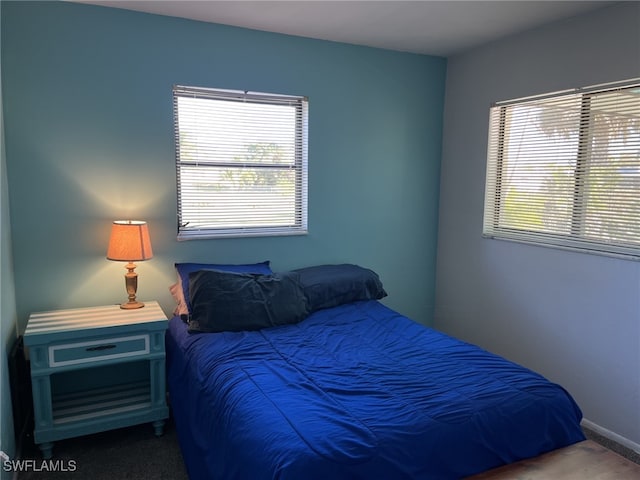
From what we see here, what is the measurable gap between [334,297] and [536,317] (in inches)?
54.0

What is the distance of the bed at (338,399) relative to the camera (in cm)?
151

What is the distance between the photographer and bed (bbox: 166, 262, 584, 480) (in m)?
1.51

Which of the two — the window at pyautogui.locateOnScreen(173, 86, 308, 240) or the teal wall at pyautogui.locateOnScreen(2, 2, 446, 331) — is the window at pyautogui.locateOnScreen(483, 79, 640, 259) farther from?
the window at pyautogui.locateOnScreen(173, 86, 308, 240)

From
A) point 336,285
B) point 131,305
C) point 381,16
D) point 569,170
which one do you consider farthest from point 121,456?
point 569,170

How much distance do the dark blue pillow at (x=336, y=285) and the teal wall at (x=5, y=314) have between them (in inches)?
63.2

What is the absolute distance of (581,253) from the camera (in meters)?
2.73

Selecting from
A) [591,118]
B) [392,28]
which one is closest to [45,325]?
[392,28]

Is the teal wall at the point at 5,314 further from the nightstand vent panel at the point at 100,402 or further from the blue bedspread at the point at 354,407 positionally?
the blue bedspread at the point at 354,407

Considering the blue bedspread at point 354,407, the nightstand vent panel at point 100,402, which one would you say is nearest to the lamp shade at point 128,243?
the blue bedspread at point 354,407

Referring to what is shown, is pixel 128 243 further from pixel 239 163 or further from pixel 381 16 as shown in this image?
pixel 381 16

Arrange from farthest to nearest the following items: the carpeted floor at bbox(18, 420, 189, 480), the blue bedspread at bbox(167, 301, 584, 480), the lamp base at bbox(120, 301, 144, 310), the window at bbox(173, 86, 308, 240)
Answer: the window at bbox(173, 86, 308, 240), the lamp base at bbox(120, 301, 144, 310), the carpeted floor at bbox(18, 420, 189, 480), the blue bedspread at bbox(167, 301, 584, 480)

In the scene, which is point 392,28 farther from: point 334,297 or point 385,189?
point 334,297

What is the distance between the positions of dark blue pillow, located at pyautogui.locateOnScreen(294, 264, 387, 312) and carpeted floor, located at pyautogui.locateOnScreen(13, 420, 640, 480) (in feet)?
3.79

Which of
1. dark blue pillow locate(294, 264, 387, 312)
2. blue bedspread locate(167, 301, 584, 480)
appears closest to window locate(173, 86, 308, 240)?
dark blue pillow locate(294, 264, 387, 312)
